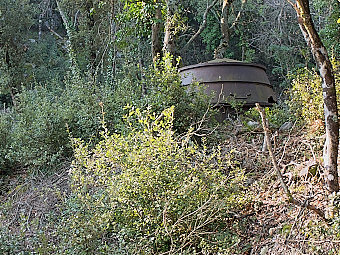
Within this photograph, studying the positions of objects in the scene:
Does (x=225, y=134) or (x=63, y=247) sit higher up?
(x=225, y=134)

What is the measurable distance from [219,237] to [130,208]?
75cm

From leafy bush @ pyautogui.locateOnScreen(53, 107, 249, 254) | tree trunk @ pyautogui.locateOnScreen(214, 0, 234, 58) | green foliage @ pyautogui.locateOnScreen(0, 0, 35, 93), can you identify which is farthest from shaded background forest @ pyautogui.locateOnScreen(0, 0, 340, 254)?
green foliage @ pyautogui.locateOnScreen(0, 0, 35, 93)

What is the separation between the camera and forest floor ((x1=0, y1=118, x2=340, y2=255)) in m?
2.75

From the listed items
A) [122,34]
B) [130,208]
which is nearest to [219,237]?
[130,208]

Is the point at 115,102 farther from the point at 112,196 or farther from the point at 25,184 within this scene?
the point at 112,196

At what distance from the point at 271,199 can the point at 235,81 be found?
9.79ft

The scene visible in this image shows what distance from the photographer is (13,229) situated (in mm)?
4035

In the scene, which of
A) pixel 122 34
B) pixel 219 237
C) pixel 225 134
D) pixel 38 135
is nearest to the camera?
pixel 219 237

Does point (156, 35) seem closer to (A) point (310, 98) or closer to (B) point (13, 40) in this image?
(A) point (310, 98)

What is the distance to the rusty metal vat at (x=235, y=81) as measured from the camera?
6039 mm

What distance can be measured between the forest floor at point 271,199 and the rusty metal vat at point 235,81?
97 centimetres

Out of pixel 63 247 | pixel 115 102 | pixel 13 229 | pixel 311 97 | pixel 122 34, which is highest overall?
pixel 122 34

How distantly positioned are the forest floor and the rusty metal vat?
971mm

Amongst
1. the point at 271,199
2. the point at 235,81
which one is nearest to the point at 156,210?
the point at 271,199
